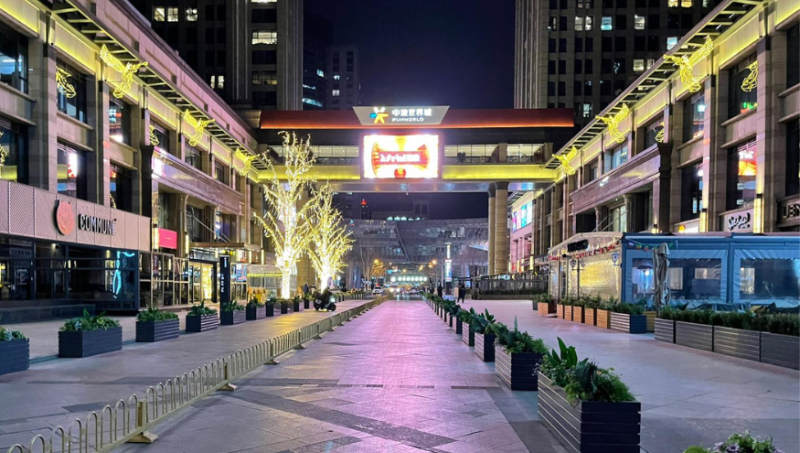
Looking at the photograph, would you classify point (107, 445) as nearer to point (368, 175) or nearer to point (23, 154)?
point (23, 154)

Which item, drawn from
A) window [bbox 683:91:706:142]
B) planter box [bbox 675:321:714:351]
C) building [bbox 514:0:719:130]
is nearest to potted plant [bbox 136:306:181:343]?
planter box [bbox 675:321:714:351]

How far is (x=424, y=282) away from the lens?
157 meters

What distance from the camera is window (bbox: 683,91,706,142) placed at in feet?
109

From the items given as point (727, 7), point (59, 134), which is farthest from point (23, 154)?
point (727, 7)

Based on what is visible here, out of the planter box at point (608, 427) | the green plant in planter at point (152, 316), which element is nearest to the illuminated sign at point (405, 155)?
the green plant in planter at point (152, 316)

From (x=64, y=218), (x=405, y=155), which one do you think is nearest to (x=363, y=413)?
(x=64, y=218)

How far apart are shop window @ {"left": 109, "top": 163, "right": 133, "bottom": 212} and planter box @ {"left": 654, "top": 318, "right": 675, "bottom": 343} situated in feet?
97.1

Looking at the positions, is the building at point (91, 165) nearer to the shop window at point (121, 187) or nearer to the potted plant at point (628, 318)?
the shop window at point (121, 187)

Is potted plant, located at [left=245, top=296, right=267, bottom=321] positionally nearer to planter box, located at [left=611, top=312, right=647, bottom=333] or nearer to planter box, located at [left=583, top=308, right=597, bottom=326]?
planter box, located at [left=583, top=308, right=597, bottom=326]

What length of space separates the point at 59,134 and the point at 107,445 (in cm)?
2568

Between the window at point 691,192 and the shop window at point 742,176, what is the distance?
4.16 metres

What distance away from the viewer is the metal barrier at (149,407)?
638 cm

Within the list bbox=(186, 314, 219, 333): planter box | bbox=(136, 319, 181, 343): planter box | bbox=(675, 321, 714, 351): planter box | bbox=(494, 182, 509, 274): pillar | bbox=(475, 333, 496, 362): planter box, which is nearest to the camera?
bbox=(475, 333, 496, 362): planter box

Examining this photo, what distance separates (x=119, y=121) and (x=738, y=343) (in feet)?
110
